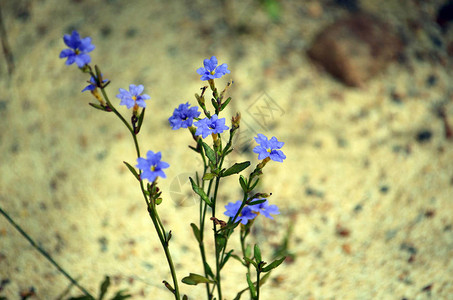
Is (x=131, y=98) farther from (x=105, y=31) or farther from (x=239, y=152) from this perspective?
(x=105, y=31)

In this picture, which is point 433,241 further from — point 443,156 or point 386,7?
point 386,7

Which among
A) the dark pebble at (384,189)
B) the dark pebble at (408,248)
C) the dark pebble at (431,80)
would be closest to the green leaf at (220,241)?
the dark pebble at (408,248)

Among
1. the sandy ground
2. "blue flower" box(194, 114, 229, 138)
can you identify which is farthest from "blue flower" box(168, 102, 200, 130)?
the sandy ground

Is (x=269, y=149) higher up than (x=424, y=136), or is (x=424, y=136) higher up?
(x=424, y=136)

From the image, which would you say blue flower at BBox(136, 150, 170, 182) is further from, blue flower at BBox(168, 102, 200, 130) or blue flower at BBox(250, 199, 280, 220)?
blue flower at BBox(250, 199, 280, 220)

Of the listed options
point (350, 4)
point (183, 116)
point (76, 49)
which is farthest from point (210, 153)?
point (350, 4)

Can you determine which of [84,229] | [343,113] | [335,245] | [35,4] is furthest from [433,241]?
[35,4]
